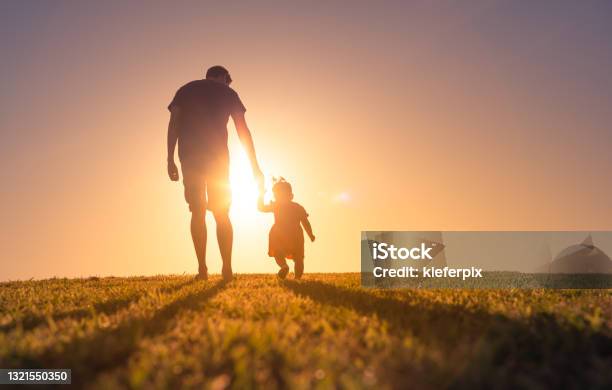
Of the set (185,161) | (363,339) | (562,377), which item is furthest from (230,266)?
(562,377)

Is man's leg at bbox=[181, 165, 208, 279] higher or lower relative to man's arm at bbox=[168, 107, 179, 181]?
lower

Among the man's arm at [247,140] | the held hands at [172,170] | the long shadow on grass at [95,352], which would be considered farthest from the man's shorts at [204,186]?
the long shadow on grass at [95,352]

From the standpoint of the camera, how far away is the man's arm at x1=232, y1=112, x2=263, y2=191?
827 centimetres

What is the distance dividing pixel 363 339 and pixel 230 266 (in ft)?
17.6

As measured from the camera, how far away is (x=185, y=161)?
7.78m

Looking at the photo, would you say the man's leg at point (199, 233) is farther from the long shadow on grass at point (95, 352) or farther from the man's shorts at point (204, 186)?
the long shadow on grass at point (95, 352)

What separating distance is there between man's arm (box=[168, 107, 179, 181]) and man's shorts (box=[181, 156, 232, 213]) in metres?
0.48

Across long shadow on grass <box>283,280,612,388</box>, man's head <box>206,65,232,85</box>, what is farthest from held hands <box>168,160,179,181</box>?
long shadow on grass <box>283,280,612,388</box>

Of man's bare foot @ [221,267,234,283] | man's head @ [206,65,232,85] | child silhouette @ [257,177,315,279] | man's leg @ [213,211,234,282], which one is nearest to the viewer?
man's leg @ [213,211,234,282]

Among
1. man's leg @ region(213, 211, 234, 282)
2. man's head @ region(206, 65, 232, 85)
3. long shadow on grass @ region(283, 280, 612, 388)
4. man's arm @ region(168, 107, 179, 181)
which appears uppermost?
man's head @ region(206, 65, 232, 85)

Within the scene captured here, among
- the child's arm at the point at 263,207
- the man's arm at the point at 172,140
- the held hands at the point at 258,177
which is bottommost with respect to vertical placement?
the child's arm at the point at 263,207

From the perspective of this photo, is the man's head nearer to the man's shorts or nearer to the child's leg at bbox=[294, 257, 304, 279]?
the man's shorts

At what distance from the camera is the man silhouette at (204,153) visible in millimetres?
7730

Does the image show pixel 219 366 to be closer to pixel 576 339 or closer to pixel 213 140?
pixel 576 339
